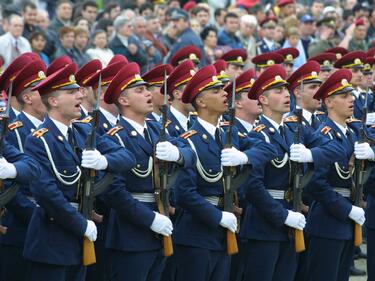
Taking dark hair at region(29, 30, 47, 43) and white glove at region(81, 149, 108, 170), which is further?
dark hair at region(29, 30, 47, 43)

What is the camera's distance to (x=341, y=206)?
8.59 meters

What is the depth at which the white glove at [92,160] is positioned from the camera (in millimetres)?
7020

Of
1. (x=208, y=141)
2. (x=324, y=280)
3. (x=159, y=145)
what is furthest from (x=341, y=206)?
(x=159, y=145)

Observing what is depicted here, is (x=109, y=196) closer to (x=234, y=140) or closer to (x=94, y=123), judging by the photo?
(x=94, y=123)

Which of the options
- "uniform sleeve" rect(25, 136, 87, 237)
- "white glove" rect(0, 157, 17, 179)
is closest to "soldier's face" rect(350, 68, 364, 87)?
"uniform sleeve" rect(25, 136, 87, 237)

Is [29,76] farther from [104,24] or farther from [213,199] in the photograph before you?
[104,24]

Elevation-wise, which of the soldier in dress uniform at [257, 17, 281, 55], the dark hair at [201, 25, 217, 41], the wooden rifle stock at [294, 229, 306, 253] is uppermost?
the wooden rifle stock at [294, 229, 306, 253]

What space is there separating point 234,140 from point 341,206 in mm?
1116

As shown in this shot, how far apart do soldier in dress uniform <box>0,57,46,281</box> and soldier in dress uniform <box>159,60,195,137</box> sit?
131 centimetres

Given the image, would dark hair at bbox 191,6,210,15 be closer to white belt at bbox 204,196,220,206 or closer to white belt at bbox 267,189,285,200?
white belt at bbox 267,189,285,200

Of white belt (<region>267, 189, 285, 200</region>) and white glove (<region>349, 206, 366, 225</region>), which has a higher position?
white belt (<region>267, 189, 285, 200</region>)

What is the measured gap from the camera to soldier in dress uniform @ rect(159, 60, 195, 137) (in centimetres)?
931

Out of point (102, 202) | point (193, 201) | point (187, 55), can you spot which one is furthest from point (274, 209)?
point (187, 55)

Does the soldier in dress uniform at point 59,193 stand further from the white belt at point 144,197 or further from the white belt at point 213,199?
the white belt at point 213,199
